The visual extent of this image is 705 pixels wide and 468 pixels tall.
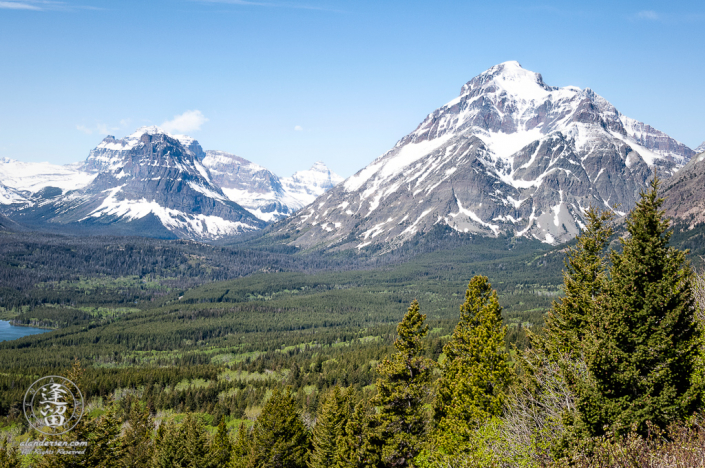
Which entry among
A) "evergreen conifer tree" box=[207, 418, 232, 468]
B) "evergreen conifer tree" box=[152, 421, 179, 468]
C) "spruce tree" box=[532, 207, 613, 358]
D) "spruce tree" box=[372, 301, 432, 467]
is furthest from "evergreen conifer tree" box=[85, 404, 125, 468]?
"spruce tree" box=[532, 207, 613, 358]

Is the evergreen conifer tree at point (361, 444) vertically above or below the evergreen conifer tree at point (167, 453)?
above

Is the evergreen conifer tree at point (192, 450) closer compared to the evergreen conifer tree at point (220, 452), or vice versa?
the evergreen conifer tree at point (192, 450)

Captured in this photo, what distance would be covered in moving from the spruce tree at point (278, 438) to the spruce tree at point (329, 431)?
2541 millimetres

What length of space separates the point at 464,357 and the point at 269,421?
2623 cm

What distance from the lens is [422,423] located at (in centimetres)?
3647

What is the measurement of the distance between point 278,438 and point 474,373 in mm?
27210

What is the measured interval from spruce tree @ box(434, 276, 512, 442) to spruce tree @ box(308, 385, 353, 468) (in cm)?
1503

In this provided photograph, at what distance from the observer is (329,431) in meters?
48.5

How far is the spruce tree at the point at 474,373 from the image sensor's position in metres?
32.9

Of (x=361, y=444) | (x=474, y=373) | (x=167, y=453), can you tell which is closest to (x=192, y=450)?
(x=167, y=453)

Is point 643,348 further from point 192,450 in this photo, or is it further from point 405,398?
→ point 192,450

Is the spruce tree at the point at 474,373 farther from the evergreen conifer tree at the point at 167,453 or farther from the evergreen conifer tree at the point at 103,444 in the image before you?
the evergreen conifer tree at the point at 167,453

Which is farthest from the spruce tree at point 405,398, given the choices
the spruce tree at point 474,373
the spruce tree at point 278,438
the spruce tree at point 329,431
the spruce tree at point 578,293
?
the spruce tree at point 278,438

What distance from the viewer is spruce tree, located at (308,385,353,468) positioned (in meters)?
47.7
